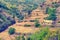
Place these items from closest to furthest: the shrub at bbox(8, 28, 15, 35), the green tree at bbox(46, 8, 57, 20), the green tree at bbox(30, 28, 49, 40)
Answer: the green tree at bbox(30, 28, 49, 40)
the shrub at bbox(8, 28, 15, 35)
the green tree at bbox(46, 8, 57, 20)

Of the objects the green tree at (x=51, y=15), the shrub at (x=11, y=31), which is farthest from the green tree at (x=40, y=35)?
the green tree at (x=51, y=15)

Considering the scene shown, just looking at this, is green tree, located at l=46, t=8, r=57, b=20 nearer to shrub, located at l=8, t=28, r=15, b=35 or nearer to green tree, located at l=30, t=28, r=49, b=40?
shrub, located at l=8, t=28, r=15, b=35

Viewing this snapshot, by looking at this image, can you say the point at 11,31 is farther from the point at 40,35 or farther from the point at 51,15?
the point at 51,15

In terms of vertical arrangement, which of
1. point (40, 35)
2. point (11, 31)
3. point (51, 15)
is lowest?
point (11, 31)

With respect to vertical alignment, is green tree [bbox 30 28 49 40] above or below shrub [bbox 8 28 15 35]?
above

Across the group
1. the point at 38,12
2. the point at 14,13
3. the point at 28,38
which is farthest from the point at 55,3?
the point at 28,38

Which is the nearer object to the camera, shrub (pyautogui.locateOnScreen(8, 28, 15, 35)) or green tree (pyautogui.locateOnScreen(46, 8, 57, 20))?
shrub (pyautogui.locateOnScreen(8, 28, 15, 35))

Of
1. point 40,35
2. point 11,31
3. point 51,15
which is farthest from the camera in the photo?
point 51,15

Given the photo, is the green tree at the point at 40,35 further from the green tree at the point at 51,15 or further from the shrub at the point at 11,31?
the green tree at the point at 51,15

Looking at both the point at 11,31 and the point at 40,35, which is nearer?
the point at 40,35

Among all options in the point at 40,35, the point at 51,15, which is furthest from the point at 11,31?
the point at 51,15

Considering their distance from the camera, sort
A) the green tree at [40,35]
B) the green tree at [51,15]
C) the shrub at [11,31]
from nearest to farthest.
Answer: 1. the green tree at [40,35]
2. the shrub at [11,31]
3. the green tree at [51,15]

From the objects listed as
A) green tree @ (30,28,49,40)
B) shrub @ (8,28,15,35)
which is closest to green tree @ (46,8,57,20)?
shrub @ (8,28,15,35)
